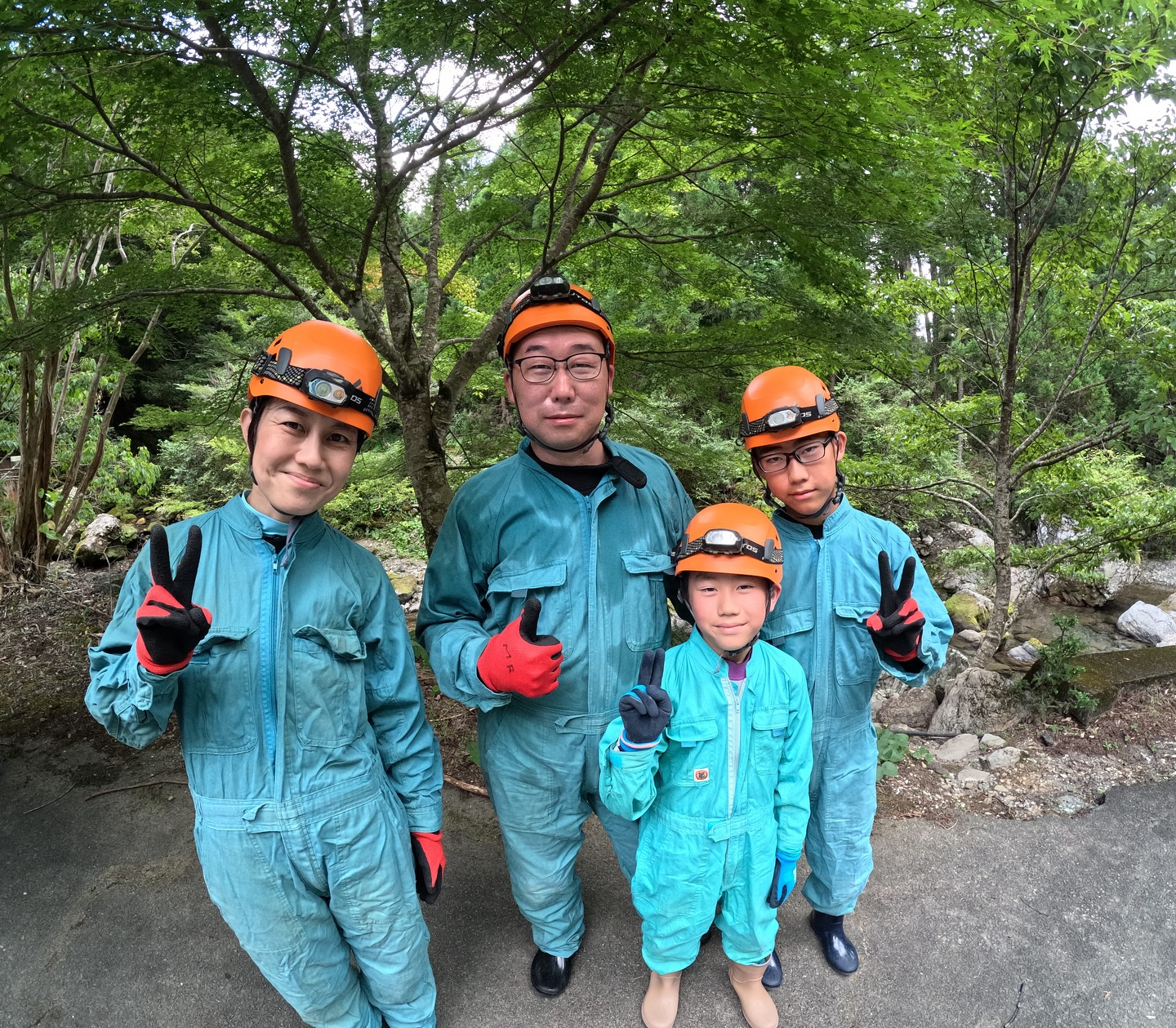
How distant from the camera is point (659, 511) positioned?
7.33ft

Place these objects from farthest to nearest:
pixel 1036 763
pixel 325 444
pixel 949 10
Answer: pixel 1036 763
pixel 949 10
pixel 325 444

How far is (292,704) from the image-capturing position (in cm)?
171

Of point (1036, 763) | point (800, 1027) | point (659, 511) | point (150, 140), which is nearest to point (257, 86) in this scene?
point (150, 140)

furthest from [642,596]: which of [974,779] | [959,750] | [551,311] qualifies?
[959,750]

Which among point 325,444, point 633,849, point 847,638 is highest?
point 325,444

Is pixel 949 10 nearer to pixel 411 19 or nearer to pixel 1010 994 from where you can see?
pixel 411 19

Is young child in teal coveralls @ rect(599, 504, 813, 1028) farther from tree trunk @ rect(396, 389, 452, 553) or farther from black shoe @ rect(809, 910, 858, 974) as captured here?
tree trunk @ rect(396, 389, 452, 553)

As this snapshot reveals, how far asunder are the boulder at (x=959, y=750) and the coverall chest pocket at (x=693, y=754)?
8.73 ft

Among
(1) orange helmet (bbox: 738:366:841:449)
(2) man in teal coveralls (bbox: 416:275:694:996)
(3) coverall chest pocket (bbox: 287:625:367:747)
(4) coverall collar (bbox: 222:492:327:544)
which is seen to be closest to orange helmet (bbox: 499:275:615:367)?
(2) man in teal coveralls (bbox: 416:275:694:996)

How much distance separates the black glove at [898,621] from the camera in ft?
6.07

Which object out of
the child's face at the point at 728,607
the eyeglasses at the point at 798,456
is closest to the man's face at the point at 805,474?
the eyeglasses at the point at 798,456

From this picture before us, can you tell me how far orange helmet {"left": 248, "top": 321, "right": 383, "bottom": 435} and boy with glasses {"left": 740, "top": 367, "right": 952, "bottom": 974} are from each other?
1214 mm

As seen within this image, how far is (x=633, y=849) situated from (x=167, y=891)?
2111mm

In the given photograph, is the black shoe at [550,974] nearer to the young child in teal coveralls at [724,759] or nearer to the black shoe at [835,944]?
the young child in teal coveralls at [724,759]
